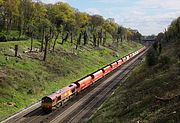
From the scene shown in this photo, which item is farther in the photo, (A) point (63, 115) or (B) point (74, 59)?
(B) point (74, 59)

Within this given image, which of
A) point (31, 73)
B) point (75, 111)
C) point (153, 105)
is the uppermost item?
point (153, 105)

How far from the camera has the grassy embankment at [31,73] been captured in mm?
53781

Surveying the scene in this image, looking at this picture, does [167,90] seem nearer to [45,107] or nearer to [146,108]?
[146,108]

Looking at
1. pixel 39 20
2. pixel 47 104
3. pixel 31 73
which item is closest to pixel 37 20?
pixel 39 20

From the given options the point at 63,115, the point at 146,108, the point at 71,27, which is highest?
the point at 71,27

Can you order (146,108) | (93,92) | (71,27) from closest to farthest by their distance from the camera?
(146,108)
(93,92)
(71,27)

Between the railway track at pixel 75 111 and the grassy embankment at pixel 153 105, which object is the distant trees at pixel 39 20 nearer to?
the railway track at pixel 75 111

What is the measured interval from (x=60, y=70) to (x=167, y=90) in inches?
1721

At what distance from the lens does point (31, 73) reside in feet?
219

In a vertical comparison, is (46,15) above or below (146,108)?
above

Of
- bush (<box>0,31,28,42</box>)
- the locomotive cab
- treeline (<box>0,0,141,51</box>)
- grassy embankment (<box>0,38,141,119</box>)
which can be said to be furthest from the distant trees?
the locomotive cab

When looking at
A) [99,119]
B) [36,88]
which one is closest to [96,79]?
[36,88]

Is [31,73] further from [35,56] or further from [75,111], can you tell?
[75,111]

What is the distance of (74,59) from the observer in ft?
317
